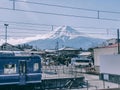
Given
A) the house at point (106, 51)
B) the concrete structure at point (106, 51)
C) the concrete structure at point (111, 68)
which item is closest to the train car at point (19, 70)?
the concrete structure at point (111, 68)

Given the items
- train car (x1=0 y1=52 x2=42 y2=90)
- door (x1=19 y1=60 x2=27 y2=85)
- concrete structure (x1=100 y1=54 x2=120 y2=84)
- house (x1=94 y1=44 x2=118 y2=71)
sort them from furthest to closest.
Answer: house (x1=94 y1=44 x2=118 y2=71)
concrete structure (x1=100 y1=54 x2=120 y2=84)
door (x1=19 y1=60 x2=27 y2=85)
train car (x1=0 y1=52 x2=42 y2=90)

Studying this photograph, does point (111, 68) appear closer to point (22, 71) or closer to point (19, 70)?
point (22, 71)

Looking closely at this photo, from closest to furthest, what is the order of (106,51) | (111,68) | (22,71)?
1. (22,71)
2. (111,68)
3. (106,51)

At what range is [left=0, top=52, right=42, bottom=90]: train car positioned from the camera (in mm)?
28109

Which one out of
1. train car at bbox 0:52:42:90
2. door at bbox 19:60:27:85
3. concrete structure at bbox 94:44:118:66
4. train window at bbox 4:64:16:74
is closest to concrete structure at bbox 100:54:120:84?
train car at bbox 0:52:42:90

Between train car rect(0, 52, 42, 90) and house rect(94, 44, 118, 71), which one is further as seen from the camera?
house rect(94, 44, 118, 71)

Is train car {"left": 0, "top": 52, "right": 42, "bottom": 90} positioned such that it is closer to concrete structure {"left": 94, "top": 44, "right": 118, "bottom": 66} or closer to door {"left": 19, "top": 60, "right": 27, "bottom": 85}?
door {"left": 19, "top": 60, "right": 27, "bottom": 85}

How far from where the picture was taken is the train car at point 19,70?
28109 mm

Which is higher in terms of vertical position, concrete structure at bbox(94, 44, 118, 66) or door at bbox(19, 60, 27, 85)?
concrete structure at bbox(94, 44, 118, 66)

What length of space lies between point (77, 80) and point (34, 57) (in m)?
7.24

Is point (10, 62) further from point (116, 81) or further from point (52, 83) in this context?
point (116, 81)

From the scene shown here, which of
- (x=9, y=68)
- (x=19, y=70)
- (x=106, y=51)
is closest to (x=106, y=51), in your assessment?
(x=106, y=51)

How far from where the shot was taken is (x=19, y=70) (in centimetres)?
2886

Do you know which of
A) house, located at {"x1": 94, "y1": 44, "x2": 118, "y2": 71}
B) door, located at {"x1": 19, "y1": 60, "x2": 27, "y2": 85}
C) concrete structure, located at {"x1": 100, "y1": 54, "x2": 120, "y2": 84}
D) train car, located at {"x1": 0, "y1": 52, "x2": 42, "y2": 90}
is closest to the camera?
train car, located at {"x1": 0, "y1": 52, "x2": 42, "y2": 90}
